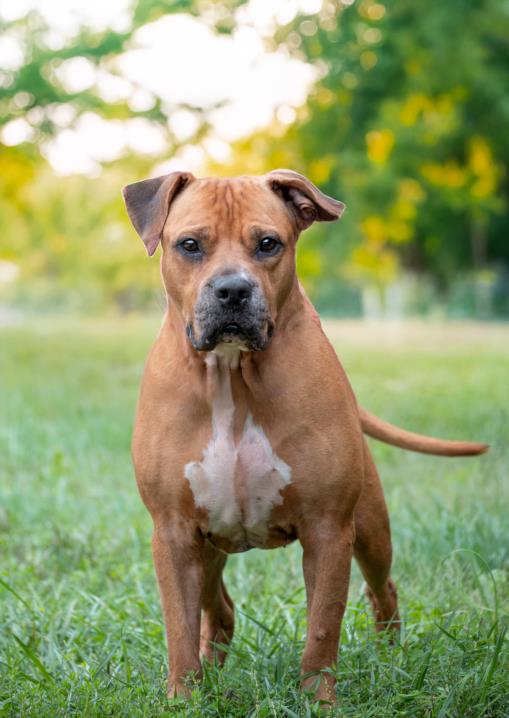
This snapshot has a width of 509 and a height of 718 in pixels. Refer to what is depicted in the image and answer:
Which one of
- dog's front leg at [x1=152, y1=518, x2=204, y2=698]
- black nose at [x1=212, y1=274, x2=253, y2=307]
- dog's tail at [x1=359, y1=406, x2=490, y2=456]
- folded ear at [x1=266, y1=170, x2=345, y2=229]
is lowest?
dog's front leg at [x1=152, y1=518, x2=204, y2=698]

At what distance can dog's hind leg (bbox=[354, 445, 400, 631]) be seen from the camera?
4.05 metres

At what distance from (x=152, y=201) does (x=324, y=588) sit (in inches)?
61.1

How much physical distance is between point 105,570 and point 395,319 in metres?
32.6

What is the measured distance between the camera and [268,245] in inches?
146

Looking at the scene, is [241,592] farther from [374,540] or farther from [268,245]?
[268,245]

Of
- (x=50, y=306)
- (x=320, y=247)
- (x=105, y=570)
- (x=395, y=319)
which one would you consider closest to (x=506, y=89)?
(x=320, y=247)

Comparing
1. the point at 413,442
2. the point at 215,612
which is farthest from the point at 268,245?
the point at 215,612

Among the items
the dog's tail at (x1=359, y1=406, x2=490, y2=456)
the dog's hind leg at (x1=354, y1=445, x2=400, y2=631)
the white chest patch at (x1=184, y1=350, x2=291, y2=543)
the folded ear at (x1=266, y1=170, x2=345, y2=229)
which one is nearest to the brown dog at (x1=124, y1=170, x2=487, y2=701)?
the white chest patch at (x1=184, y1=350, x2=291, y2=543)

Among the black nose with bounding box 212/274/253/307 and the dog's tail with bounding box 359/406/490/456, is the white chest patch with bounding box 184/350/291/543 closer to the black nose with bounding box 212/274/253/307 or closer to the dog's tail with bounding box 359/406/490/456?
the black nose with bounding box 212/274/253/307

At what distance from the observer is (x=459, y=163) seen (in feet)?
102

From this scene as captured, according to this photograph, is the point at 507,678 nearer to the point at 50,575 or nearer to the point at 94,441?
the point at 50,575

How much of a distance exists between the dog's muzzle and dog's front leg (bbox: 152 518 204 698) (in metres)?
0.67

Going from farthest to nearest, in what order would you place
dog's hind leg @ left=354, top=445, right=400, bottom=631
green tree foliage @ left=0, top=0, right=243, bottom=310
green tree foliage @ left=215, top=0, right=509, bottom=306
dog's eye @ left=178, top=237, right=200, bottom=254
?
green tree foliage @ left=0, top=0, right=243, bottom=310
green tree foliage @ left=215, top=0, right=509, bottom=306
dog's hind leg @ left=354, top=445, right=400, bottom=631
dog's eye @ left=178, top=237, right=200, bottom=254

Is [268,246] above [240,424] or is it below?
above
